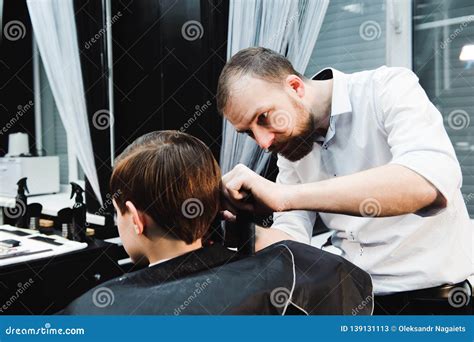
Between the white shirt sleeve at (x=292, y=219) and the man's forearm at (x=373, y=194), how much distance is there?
49 cm

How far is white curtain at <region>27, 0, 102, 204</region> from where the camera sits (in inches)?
98.3

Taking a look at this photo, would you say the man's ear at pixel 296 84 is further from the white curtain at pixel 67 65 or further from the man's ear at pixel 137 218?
the white curtain at pixel 67 65

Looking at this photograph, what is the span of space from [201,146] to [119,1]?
167 cm

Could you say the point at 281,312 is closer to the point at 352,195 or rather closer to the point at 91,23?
the point at 352,195

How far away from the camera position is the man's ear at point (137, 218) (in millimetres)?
1172

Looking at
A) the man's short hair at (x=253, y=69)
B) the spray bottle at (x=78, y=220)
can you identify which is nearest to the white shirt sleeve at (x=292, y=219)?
the man's short hair at (x=253, y=69)

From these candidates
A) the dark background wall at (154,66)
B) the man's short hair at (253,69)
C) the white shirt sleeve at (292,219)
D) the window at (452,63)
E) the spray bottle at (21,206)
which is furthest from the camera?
the spray bottle at (21,206)

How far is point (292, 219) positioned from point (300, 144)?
0.95ft

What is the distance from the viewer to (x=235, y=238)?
1265mm

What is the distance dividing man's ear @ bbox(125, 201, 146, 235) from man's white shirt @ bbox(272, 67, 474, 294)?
59 cm

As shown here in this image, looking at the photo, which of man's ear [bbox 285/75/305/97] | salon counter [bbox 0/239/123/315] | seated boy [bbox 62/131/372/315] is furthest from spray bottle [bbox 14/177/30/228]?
man's ear [bbox 285/75/305/97]

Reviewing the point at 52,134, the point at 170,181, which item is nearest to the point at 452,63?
the point at 170,181

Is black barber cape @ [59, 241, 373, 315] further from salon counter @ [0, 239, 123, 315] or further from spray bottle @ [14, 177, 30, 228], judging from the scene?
spray bottle @ [14, 177, 30, 228]
